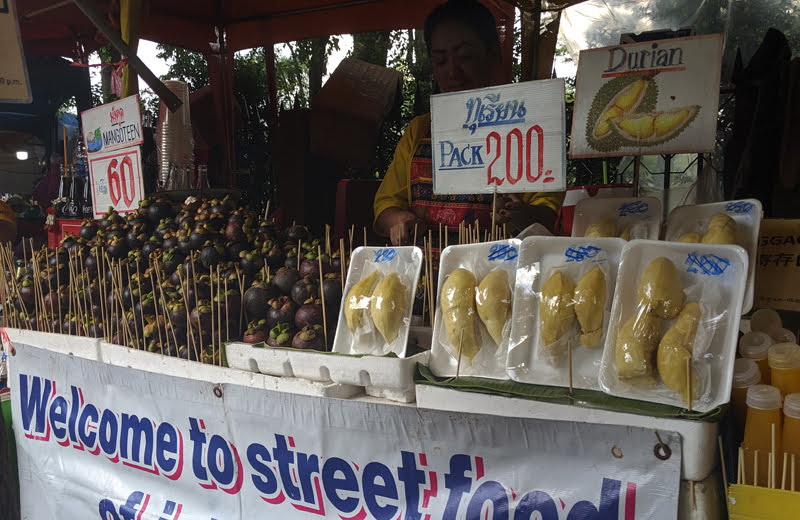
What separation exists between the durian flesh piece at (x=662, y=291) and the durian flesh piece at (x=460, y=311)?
0.44 meters

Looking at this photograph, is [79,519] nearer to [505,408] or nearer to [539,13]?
[505,408]

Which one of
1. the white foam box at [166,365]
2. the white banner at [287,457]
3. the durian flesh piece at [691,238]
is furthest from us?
the white foam box at [166,365]

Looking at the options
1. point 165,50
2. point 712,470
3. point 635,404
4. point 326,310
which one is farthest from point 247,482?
point 165,50

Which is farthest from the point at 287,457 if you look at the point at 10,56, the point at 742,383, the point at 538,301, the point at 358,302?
the point at 10,56

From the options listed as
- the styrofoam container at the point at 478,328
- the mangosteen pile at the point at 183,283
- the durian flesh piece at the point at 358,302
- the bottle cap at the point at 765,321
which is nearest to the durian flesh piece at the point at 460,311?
the styrofoam container at the point at 478,328

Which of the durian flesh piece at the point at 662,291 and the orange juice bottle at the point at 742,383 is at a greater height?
the durian flesh piece at the point at 662,291

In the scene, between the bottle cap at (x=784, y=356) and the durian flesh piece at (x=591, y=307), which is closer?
the bottle cap at (x=784, y=356)

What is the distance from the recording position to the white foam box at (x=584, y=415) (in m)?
1.19

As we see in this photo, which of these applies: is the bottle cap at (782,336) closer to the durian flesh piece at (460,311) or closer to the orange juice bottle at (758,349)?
the orange juice bottle at (758,349)

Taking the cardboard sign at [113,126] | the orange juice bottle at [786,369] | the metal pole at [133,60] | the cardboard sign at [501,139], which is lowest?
the orange juice bottle at [786,369]

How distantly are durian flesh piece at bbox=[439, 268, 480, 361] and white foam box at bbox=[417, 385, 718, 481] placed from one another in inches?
5.3

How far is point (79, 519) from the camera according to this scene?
238 centimetres

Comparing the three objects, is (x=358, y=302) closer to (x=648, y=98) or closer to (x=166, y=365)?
(x=166, y=365)

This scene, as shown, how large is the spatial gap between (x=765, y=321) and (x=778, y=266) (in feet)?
0.63
